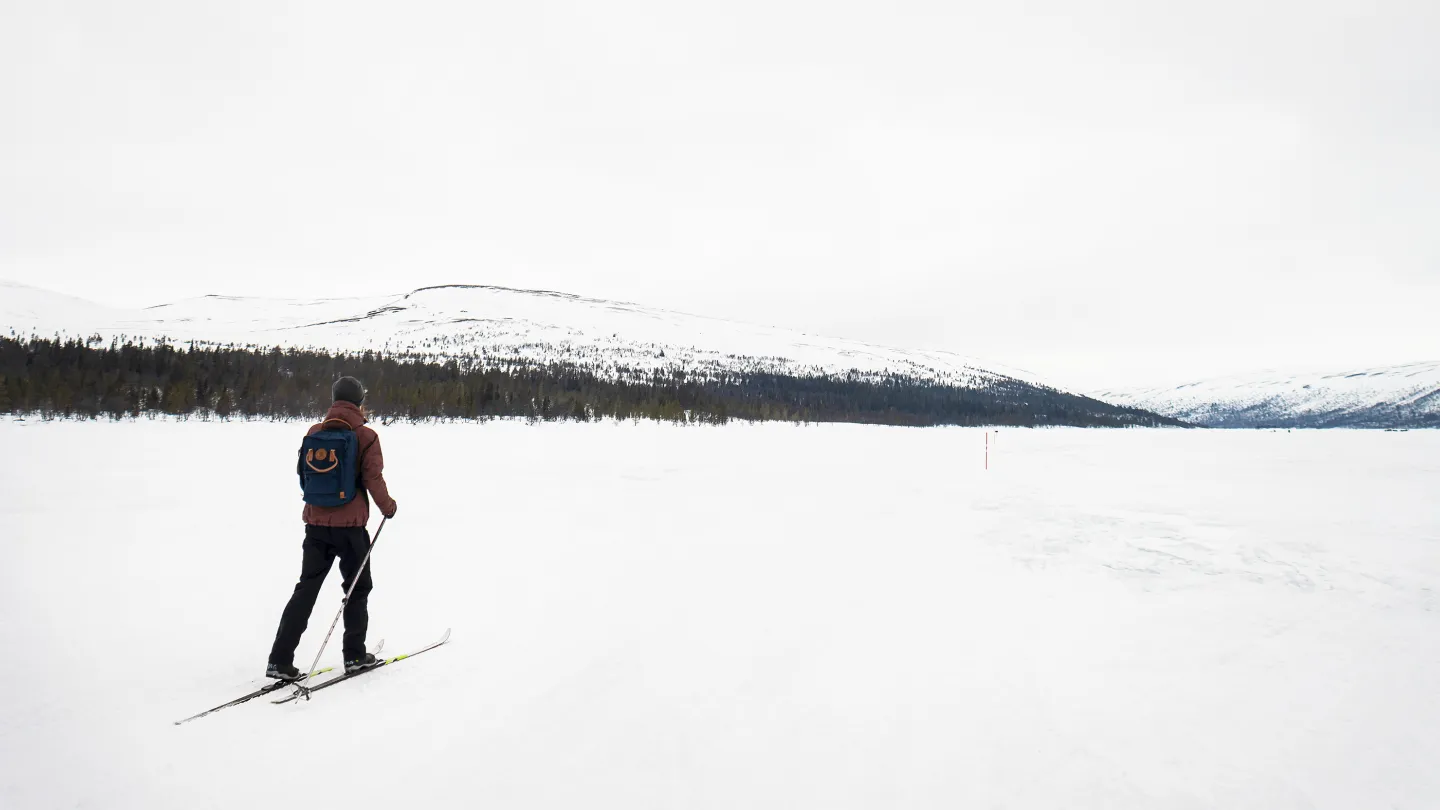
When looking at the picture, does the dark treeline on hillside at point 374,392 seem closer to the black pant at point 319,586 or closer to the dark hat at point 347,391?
the dark hat at point 347,391

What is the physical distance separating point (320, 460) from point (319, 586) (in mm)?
949

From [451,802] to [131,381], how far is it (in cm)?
4225

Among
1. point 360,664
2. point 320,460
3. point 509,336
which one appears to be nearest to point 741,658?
point 360,664

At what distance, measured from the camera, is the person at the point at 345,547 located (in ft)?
15.0

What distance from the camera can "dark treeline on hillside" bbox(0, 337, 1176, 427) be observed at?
29.5 m

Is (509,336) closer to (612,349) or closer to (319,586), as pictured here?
(612,349)

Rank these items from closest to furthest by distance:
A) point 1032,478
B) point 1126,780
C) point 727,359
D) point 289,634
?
point 1126,780 → point 289,634 → point 1032,478 → point 727,359

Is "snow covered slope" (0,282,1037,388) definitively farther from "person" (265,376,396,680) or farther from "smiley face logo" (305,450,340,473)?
"smiley face logo" (305,450,340,473)

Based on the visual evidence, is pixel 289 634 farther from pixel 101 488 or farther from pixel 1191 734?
pixel 101 488

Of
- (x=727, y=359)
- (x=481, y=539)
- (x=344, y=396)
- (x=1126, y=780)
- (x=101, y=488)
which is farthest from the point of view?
(x=727, y=359)

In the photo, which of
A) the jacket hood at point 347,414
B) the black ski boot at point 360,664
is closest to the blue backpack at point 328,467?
the jacket hood at point 347,414

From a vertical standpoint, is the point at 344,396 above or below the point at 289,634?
above

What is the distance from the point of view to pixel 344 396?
495 cm

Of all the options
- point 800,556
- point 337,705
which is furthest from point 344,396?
point 800,556
